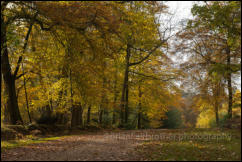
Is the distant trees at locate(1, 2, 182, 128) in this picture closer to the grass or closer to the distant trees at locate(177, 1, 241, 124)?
the distant trees at locate(177, 1, 241, 124)

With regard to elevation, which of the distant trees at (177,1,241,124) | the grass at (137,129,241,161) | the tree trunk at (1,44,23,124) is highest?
the distant trees at (177,1,241,124)

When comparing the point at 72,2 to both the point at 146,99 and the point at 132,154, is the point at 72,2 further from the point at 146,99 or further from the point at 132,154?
the point at 146,99

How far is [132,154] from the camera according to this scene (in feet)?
23.4

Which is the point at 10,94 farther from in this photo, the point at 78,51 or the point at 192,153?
the point at 192,153

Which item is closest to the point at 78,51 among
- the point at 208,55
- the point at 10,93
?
the point at 10,93

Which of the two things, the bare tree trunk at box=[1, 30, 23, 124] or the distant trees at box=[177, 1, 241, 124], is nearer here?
the bare tree trunk at box=[1, 30, 23, 124]

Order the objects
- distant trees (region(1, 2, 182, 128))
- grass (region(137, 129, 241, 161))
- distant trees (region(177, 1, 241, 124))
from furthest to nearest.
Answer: distant trees (region(177, 1, 241, 124))
distant trees (region(1, 2, 182, 128))
grass (region(137, 129, 241, 161))

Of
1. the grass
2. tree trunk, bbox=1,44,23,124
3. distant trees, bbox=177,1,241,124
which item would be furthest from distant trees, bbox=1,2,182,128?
the grass

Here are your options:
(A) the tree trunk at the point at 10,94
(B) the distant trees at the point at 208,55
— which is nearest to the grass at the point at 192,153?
(B) the distant trees at the point at 208,55

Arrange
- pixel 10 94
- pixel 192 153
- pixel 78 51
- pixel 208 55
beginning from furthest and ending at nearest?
pixel 208 55 < pixel 10 94 < pixel 78 51 < pixel 192 153

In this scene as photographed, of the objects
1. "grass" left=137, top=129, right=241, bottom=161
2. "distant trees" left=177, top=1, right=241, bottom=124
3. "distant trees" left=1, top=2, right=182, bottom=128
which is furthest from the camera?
"distant trees" left=177, top=1, right=241, bottom=124

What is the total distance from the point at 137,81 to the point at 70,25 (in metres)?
13.5

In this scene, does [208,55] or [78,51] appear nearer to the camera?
[78,51]

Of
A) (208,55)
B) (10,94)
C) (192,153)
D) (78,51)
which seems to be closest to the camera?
(192,153)
